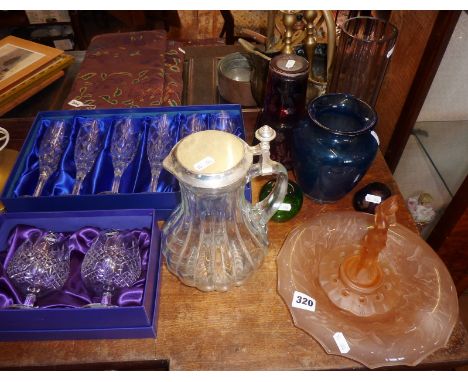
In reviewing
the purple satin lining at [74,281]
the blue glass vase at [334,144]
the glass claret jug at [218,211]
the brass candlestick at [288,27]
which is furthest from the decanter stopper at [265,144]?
the brass candlestick at [288,27]

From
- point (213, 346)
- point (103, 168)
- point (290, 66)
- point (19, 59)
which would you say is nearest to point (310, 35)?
point (290, 66)

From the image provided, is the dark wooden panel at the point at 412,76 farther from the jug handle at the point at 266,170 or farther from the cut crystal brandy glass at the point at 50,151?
the cut crystal brandy glass at the point at 50,151

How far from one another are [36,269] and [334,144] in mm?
555

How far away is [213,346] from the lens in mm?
614

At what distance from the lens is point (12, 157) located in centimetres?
90

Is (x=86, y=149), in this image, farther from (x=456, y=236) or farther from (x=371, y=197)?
(x=456, y=236)

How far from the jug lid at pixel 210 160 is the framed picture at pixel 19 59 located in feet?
2.80

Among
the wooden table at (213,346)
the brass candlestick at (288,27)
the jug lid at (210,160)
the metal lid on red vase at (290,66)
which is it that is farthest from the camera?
the brass candlestick at (288,27)

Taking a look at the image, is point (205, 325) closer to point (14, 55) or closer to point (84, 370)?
point (84, 370)

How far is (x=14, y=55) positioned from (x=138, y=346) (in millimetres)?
1053

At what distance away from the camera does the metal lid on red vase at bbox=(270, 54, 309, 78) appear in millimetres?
700

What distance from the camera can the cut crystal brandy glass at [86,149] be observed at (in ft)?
2.68

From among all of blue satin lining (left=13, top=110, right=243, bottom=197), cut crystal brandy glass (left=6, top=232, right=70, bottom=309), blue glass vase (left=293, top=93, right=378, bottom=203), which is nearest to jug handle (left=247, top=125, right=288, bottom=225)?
blue glass vase (left=293, top=93, right=378, bottom=203)
